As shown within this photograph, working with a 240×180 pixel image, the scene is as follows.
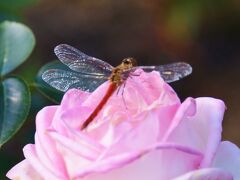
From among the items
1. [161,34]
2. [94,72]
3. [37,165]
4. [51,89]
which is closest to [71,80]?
[94,72]

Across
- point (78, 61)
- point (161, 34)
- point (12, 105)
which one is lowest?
point (161, 34)

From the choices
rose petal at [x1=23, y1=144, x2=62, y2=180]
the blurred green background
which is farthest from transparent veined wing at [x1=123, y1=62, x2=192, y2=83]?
the blurred green background

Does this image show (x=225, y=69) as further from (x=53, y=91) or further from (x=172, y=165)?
(x=172, y=165)

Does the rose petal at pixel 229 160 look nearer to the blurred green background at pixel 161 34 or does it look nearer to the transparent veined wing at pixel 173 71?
the transparent veined wing at pixel 173 71

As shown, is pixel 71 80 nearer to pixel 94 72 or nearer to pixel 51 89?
pixel 94 72

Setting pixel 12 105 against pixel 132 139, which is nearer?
pixel 132 139

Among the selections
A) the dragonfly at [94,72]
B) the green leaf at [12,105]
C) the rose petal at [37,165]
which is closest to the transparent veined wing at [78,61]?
the dragonfly at [94,72]
